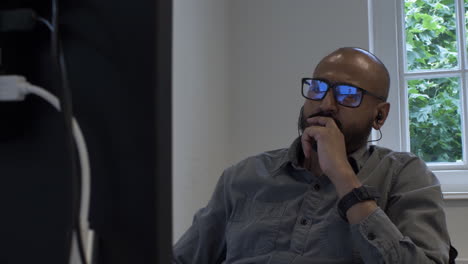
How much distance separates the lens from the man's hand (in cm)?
129

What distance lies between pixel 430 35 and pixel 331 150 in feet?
4.33

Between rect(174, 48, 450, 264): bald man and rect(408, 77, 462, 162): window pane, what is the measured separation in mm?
866

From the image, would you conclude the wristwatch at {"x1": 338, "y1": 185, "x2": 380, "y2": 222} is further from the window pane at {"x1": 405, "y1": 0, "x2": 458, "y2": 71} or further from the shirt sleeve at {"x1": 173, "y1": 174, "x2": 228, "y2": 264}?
the window pane at {"x1": 405, "y1": 0, "x2": 458, "y2": 71}

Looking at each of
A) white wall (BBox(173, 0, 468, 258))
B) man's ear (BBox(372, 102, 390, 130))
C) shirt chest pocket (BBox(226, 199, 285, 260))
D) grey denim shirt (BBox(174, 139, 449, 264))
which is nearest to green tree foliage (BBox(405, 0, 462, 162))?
white wall (BBox(173, 0, 468, 258))

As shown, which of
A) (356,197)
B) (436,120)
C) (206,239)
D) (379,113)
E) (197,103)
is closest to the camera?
(356,197)

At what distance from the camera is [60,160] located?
0.39 m

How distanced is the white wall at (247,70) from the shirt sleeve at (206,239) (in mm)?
591

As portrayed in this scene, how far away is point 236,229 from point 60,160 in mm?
1066

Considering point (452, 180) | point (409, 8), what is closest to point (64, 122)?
point (452, 180)

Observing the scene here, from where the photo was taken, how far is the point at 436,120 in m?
2.35

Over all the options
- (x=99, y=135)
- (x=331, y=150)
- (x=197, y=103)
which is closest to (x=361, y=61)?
(x=331, y=150)

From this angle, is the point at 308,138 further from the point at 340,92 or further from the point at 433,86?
the point at 433,86

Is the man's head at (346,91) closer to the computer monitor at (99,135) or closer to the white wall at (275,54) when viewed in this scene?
the white wall at (275,54)

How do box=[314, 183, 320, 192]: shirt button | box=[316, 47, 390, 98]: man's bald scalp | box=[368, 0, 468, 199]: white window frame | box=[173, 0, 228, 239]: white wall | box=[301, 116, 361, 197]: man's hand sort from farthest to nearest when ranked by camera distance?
box=[368, 0, 468, 199]: white window frame, box=[173, 0, 228, 239]: white wall, box=[316, 47, 390, 98]: man's bald scalp, box=[314, 183, 320, 192]: shirt button, box=[301, 116, 361, 197]: man's hand
